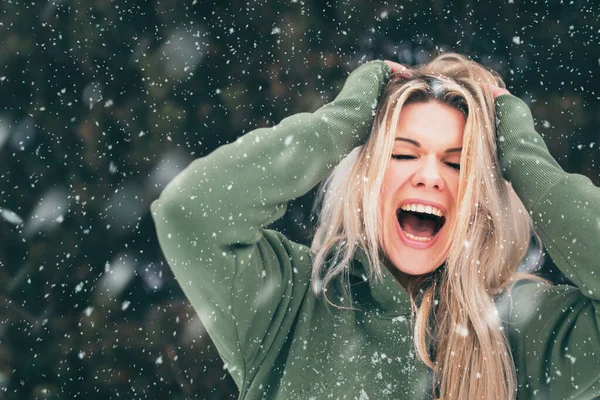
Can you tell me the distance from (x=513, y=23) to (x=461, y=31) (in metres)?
0.15

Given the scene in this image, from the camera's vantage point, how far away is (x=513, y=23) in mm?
2168

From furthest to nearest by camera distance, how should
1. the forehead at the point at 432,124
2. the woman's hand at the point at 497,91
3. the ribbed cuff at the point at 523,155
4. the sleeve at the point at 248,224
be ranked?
the woman's hand at the point at 497,91
the forehead at the point at 432,124
the ribbed cuff at the point at 523,155
the sleeve at the point at 248,224

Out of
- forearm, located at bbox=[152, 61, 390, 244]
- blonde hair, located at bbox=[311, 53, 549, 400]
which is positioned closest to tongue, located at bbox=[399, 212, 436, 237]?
blonde hair, located at bbox=[311, 53, 549, 400]

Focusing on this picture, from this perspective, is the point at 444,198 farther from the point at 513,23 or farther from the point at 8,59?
the point at 8,59

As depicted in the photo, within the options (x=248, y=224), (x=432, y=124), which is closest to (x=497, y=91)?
(x=432, y=124)

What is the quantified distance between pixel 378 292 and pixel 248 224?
1.18ft

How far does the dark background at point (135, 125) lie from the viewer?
6.65 feet

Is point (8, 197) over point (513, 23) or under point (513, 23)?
under

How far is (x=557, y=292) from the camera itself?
1.59 m

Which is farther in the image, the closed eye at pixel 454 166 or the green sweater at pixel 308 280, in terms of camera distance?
the closed eye at pixel 454 166

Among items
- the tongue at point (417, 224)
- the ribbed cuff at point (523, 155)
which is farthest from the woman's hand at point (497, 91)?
the tongue at point (417, 224)

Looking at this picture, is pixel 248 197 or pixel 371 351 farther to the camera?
pixel 371 351

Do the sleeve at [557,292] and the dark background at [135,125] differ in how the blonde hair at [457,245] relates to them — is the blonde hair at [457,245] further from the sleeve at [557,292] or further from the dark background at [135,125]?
the dark background at [135,125]

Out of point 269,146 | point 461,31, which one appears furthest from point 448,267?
point 461,31
